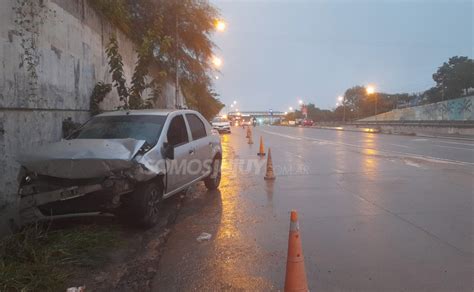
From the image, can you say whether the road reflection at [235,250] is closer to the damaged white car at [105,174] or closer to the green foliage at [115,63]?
the damaged white car at [105,174]

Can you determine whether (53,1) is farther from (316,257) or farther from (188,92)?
(188,92)

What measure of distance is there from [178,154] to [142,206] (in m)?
1.49

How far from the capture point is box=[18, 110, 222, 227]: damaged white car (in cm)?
592

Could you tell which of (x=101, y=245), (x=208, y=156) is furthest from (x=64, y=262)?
(x=208, y=156)

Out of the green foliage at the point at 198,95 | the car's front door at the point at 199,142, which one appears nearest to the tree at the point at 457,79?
the green foliage at the point at 198,95

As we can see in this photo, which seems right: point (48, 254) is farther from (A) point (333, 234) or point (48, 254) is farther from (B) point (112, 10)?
(B) point (112, 10)

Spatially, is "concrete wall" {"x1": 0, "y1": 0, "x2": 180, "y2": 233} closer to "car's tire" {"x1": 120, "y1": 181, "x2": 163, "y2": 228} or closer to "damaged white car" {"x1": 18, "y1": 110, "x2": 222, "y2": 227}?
"damaged white car" {"x1": 18, "y1": 110, "x2": 222, "y2": 227}

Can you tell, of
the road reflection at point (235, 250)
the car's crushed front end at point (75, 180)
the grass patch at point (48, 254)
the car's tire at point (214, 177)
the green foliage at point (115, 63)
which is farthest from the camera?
the green foliage at point (115, 63)

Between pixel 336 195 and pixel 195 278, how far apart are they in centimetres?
520

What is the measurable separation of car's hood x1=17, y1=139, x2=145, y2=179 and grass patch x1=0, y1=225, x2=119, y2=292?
→ 786 millimetres

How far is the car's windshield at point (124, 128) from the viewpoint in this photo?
7.35 meters

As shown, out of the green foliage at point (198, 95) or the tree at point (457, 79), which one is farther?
the tree at point (457, 79)

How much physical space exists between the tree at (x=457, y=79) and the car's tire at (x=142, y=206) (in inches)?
2994

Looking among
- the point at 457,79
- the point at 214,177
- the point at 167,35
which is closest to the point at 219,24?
the point at 167,35
